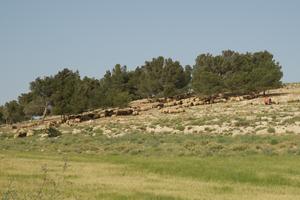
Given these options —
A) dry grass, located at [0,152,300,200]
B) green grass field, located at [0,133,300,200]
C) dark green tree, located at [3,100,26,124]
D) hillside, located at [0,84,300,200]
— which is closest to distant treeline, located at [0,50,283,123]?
dark green tree, located at [3,100,26,124]

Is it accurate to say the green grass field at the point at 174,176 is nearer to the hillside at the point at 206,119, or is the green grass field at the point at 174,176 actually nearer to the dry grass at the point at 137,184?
the dry grass at the point at 137,184

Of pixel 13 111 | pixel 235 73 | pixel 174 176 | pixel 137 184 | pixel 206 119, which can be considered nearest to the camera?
pixel 137 184

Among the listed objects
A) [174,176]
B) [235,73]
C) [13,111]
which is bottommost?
[174,176]

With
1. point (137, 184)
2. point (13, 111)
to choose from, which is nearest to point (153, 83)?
point (13, 111)

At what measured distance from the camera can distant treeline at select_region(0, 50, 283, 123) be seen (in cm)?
8975

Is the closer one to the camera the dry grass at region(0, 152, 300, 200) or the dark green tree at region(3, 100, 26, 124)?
the dry grass at region(0, 152, 300, 200)

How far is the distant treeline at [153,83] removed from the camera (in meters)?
89.8

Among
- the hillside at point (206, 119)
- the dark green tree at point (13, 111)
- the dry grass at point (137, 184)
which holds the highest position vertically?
the dark green tree at point (13, 111)

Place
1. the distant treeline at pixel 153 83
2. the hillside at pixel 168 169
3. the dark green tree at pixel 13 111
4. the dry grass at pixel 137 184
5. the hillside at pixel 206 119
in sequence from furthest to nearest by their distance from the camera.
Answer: the dark green tree at pixel 13 111 → the distant treeline at pixel 153 83 → the hillside at pixel 206 119 → the hillside at pixel 168 169 → the dry grass at pixel 137 184

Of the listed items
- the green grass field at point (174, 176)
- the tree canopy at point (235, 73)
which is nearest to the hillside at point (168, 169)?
the green grass field at point (174, 176)

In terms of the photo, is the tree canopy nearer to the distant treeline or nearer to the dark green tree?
the distant treeline

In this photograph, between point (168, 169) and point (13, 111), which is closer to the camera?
A: point (168, 169)

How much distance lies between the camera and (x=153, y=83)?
4053 inches

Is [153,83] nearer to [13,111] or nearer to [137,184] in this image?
[13,111]
